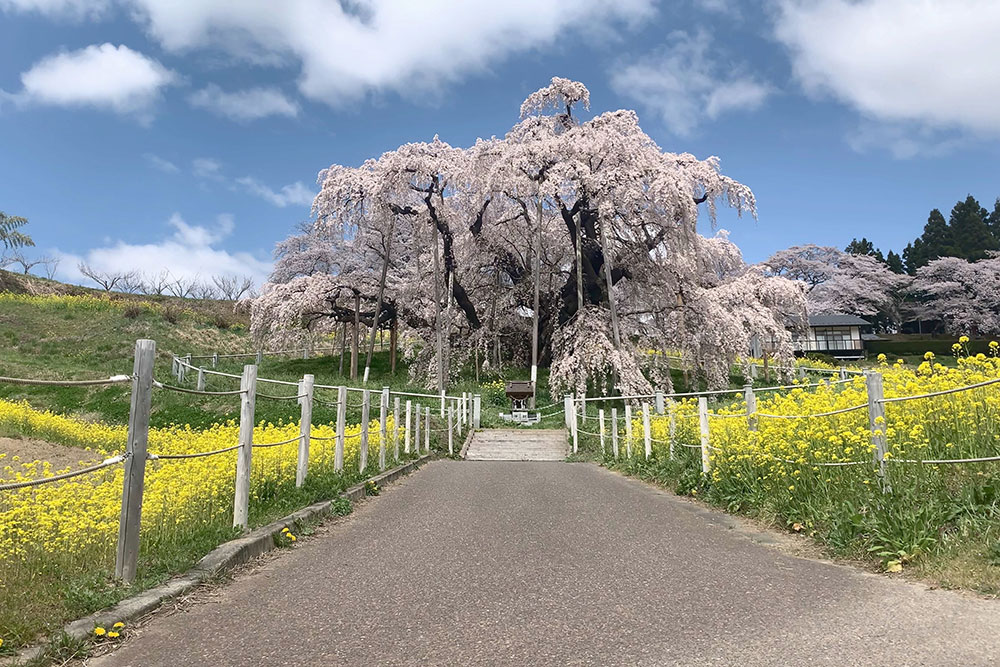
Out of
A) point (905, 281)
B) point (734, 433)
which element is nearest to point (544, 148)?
point (734, 433)

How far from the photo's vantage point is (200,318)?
40.4 metres

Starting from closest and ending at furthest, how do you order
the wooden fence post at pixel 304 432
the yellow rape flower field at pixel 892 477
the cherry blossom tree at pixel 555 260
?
the yellow rape flower field at pixel 892 477, the wooden fence post at pixel 304 432, the cherry blossom tree at pixel 555 260

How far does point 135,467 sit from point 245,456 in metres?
1.55

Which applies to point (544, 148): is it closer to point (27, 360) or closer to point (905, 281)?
point (27, 360)

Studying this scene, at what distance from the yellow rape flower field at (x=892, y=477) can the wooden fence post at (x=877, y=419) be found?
44 mm

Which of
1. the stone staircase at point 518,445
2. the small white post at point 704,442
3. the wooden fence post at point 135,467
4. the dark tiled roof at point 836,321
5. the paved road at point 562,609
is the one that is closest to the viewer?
the paved road at point 562,609

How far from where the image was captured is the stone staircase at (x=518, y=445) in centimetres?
1589

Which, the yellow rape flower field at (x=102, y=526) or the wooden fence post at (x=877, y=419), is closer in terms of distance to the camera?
the yellow rape flower field at (x=102, y=526)

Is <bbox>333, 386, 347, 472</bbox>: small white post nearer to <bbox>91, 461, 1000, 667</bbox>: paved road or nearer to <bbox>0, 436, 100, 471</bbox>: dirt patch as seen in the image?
<bbox>91, 461, 1000, 667</bbox>: paved road

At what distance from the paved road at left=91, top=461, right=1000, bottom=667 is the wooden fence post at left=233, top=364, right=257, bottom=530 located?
23.4 inches

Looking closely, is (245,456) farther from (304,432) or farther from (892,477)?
(892,477)

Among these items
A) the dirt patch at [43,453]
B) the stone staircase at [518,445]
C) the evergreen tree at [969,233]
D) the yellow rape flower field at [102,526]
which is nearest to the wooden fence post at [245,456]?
the yellow rape flower field at [102,526]

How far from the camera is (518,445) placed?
679 inches

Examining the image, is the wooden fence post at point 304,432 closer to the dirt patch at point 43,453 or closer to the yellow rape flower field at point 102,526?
the yellow rape flower field at point 102,526
